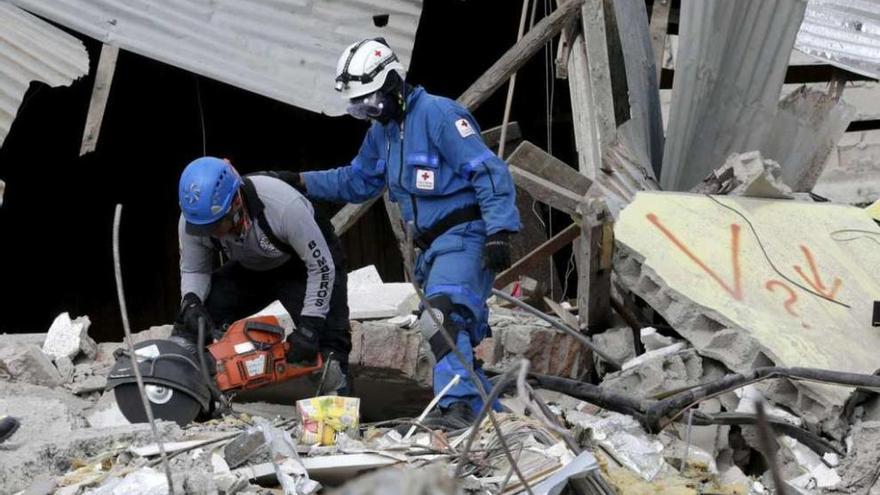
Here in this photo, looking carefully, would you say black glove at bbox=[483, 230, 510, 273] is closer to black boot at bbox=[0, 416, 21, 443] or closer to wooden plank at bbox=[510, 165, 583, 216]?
wooden plank at bbox=[510, 165, 583, 216]

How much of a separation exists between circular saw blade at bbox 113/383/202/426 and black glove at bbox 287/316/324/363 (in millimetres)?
556

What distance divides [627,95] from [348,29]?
1941 millimetres

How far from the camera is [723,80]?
26.3ft

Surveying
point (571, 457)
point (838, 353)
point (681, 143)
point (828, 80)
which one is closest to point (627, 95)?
point (681, 143)

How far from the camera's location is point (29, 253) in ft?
34.9

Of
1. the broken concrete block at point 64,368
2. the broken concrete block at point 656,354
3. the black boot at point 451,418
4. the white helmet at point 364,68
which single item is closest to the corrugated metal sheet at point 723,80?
the broken concrete block at point 656,354

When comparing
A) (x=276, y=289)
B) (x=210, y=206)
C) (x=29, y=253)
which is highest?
(x=210, y=206)

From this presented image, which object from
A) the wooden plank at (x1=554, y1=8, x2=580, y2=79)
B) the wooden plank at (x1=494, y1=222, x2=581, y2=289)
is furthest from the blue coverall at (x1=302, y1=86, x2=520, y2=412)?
the wooden plank at (x1=554, y1=8, x2=580, y2=79)

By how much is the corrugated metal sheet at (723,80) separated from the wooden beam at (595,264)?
115cm

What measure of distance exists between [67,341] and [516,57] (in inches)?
130

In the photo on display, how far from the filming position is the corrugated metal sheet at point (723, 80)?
7906mm

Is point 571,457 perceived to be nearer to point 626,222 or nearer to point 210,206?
point 210,206

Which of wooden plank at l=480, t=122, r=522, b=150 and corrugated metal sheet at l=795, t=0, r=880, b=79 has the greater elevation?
corrugated metal sheet at l=795, t=0, r=880, b=79

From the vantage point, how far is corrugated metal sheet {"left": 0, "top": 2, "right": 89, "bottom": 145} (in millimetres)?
7020
